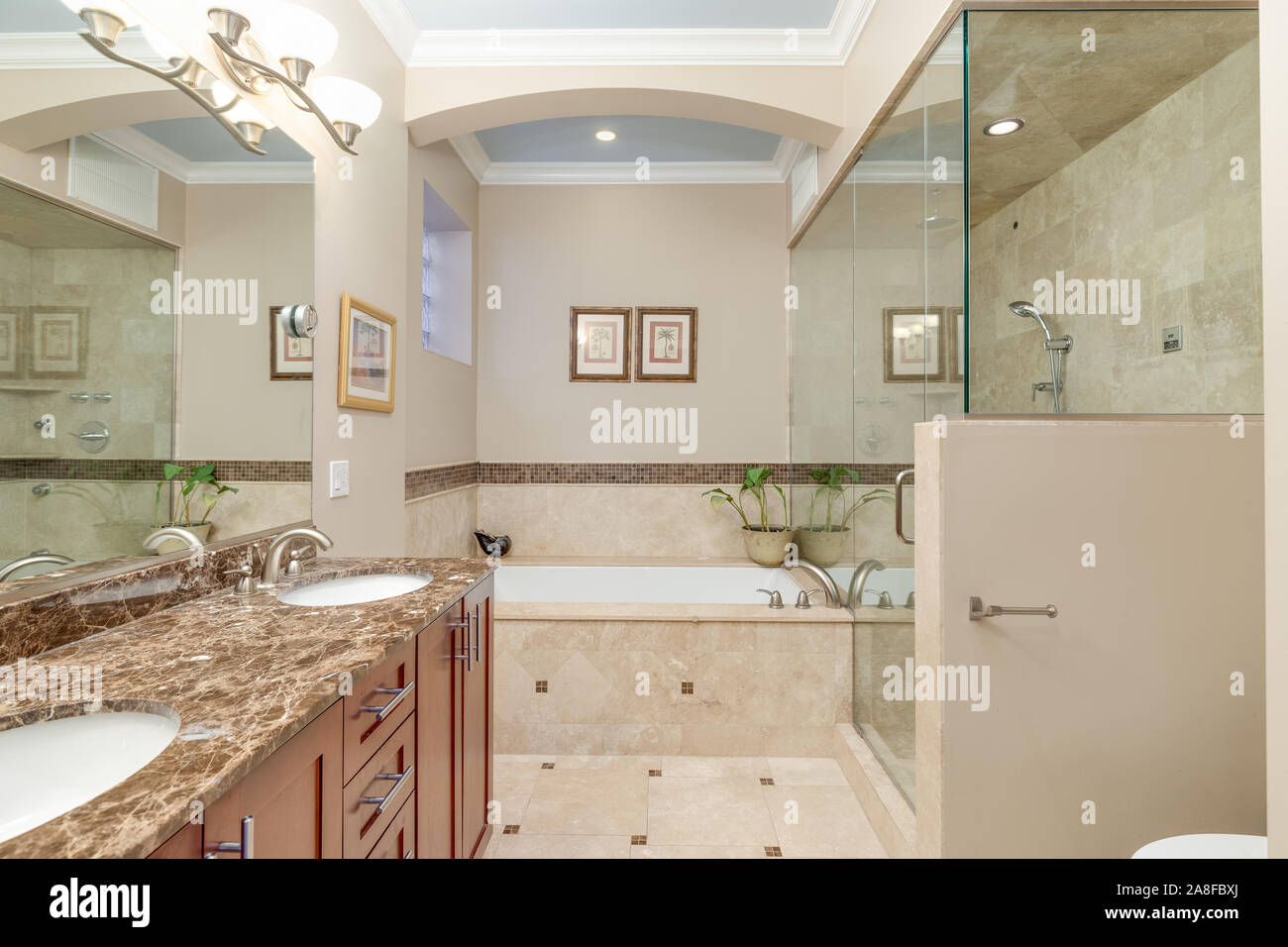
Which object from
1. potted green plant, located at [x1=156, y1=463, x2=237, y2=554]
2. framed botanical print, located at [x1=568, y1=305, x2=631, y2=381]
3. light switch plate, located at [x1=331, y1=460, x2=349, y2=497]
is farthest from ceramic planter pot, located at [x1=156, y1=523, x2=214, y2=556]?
framed botanical print, located at [x1=568, y1=305, x2=631, y2=381]

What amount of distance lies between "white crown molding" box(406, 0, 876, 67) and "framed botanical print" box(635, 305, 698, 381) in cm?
136

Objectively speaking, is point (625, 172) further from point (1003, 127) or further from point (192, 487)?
point (192, 487)

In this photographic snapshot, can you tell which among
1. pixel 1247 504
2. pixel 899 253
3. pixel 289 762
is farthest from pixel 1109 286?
pixel 289 762

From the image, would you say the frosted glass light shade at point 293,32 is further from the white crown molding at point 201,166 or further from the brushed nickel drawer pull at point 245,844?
the brushed nickel drawer pull at point 245,844

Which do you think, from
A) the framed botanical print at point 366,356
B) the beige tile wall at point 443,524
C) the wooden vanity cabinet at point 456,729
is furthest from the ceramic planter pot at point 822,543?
the framed botanical print at point 366,356

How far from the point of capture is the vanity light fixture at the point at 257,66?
1.28 meters

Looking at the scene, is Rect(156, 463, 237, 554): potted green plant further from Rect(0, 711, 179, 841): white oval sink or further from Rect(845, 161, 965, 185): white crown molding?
Rect(845, 161, 965, 185): white crown molding

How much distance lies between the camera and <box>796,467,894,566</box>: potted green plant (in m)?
2.79

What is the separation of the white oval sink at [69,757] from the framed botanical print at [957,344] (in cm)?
172

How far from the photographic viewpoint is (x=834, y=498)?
118 inches

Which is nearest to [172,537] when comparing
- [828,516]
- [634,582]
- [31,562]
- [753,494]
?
[31,562]

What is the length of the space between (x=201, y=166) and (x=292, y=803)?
131 centimetres

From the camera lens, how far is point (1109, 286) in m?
2.02
